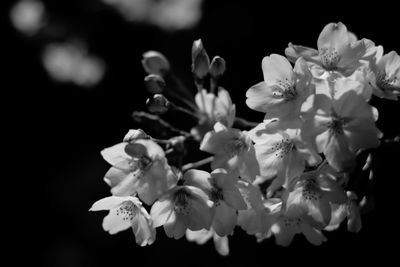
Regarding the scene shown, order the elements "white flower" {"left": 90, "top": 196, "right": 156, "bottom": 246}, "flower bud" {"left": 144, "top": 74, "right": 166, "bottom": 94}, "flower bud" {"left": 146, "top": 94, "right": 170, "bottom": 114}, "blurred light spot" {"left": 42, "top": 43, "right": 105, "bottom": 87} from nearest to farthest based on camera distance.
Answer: "white flower" {"left": 90, "top": 196, "right": 156, "bottom": 246} < "flower bud" {"left": 146, "top": 94, "right": 170, "bottom": 114} < "flower bud" {"left": 144, "top": 74, "right": 166, "bottom": 94} < "blurred light spot" {"left": 42, "top": 43, "right": 105, "bottom": 87}

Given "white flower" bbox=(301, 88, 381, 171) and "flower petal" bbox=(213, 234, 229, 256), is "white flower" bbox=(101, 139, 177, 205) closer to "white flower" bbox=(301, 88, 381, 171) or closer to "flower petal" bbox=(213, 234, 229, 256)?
"white flower" bbox=(301, 88, 381, 171)

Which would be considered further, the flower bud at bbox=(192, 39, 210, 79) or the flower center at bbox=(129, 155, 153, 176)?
the flower bud at bbox=(192, 39, 210, 79)

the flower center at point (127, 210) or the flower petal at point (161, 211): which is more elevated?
the flower petal at point (161, 211)

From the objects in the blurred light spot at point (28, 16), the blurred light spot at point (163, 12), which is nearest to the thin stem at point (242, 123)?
the blurred light spot at point (163, 12)

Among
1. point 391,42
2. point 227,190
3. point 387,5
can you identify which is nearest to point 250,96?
point 227,190

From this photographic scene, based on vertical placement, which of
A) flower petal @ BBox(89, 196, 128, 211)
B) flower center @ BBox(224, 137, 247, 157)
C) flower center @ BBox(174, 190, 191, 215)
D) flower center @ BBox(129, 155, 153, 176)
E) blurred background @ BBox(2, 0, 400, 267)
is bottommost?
blurred background @ BBox(2, 0, 400, 267)

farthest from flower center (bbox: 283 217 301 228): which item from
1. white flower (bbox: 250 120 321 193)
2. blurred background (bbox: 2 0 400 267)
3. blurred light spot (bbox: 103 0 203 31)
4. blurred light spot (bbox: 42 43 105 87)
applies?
blurred light spot (bbox: 42 43 105 87)

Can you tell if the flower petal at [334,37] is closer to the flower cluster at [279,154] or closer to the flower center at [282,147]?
the flower cluster at [279,154]
